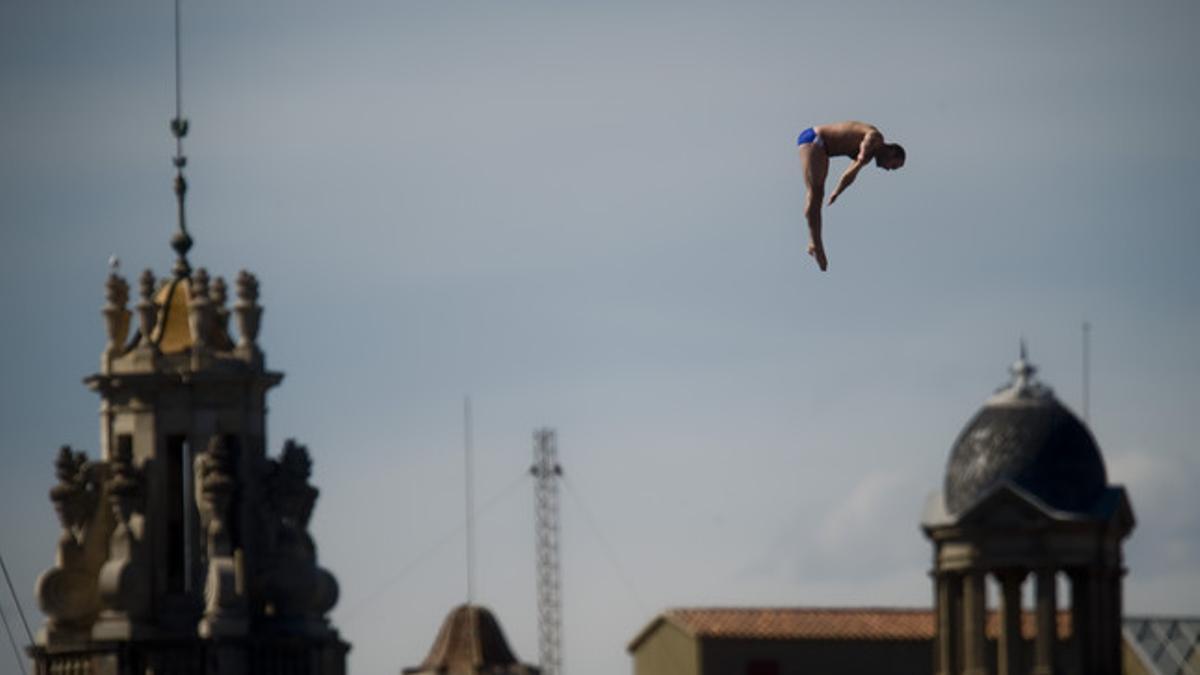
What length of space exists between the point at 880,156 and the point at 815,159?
9.56 ft

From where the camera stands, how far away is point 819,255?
15800 cm

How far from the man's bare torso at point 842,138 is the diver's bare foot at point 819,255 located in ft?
20.7

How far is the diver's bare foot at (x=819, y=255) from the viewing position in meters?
157

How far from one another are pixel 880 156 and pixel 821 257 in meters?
5.39

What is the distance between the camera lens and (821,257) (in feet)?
517

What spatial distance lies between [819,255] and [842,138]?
816 centimetres

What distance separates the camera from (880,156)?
16188 cm

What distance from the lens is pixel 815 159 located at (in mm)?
164250

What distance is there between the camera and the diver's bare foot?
157 meters

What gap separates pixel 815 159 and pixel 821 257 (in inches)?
283

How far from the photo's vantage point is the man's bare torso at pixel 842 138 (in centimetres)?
16462

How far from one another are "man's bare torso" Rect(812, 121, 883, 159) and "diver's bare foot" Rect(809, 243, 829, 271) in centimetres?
631

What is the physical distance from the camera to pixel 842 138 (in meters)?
165

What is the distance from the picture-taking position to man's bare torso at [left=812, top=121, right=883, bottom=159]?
164625 millimetres
